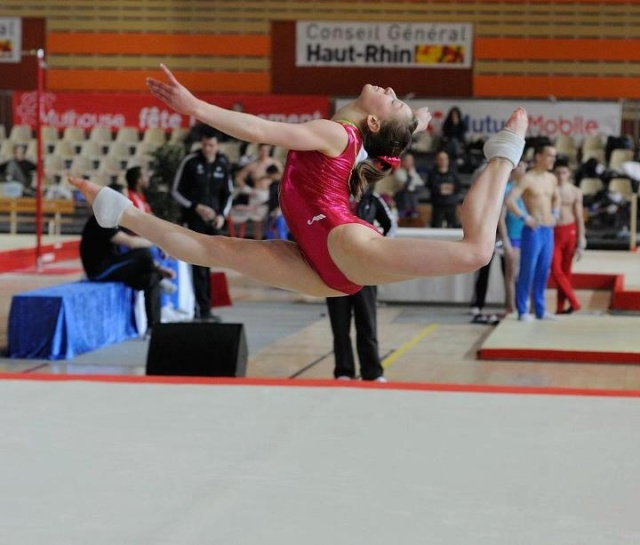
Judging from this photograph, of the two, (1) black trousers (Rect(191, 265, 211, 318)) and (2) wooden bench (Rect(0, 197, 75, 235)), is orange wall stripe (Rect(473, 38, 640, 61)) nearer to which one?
(2) wooden bench (Rect(0, 197, 75, 235))

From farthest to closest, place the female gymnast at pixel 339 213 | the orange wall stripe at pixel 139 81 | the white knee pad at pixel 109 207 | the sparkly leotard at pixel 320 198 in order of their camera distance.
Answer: the orange wall stripe at pixel 139 81 < the white knee pad at pixel 109 207 < the sparkly leotard at pixel 320 198 < the female gymnast at pixel 339 213

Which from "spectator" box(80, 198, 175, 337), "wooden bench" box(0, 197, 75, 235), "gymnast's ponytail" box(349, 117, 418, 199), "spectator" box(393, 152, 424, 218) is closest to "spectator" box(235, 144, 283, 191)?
"spectator" box(393, 152, 424, 218)

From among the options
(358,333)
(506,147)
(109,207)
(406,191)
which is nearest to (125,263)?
(358,333)

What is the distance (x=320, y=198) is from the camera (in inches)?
144

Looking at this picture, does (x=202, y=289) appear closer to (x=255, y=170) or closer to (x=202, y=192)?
(x=202, y=192)

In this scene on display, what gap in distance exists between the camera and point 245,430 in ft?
14.4

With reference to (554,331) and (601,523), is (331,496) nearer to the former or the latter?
(601,523)

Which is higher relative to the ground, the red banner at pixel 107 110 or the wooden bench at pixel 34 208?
the red banner at pixel 107 110

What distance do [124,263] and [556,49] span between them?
Result: 38.3ft

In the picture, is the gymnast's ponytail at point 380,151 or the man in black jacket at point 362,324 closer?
the gymnast's ponytail at point 380,151

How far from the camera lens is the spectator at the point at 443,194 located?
548 inches

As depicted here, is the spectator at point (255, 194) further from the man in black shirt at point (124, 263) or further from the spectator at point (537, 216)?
the man in black shirt at point (124, 263)

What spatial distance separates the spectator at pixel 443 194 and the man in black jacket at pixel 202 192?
16.3ft

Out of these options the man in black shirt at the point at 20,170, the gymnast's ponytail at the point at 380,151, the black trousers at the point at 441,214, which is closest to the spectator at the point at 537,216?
the black trousers at the point at 441,214
